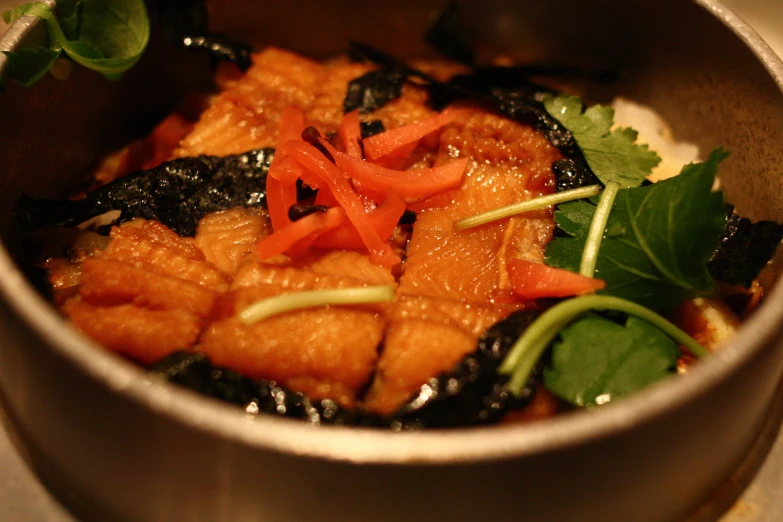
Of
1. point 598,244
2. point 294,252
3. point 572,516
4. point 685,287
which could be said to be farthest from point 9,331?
point 685,287

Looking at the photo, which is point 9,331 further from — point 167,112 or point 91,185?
point 167,112

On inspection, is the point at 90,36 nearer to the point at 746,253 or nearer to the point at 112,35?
the point at 112,35

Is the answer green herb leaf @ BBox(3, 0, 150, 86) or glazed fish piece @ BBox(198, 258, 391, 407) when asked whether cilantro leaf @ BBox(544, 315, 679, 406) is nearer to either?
glazed fish piece @ BBox(198, 258, 391, 407)

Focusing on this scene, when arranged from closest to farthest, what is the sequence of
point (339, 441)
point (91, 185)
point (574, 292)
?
point (339, 441), point (574, 292), point (91, 185)

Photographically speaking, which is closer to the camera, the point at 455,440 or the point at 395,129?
the point at 455,440

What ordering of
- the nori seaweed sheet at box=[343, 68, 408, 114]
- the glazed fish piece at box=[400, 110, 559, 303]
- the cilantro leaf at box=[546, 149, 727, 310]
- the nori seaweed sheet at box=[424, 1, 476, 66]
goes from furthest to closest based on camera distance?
the nori seaweed sheet at box=[424, 1, 476, 66]
the nori seaweed sheet at box=[343, 68, 408, 114]
the glazed fish piece at box=[400, 110, 559, 303]
the cilantro leaf at box=[546, 149, 727, 310]

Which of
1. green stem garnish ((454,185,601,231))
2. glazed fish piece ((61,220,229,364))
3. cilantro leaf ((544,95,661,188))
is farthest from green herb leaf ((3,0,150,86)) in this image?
cilantro leaf ((544,95,661,188))
